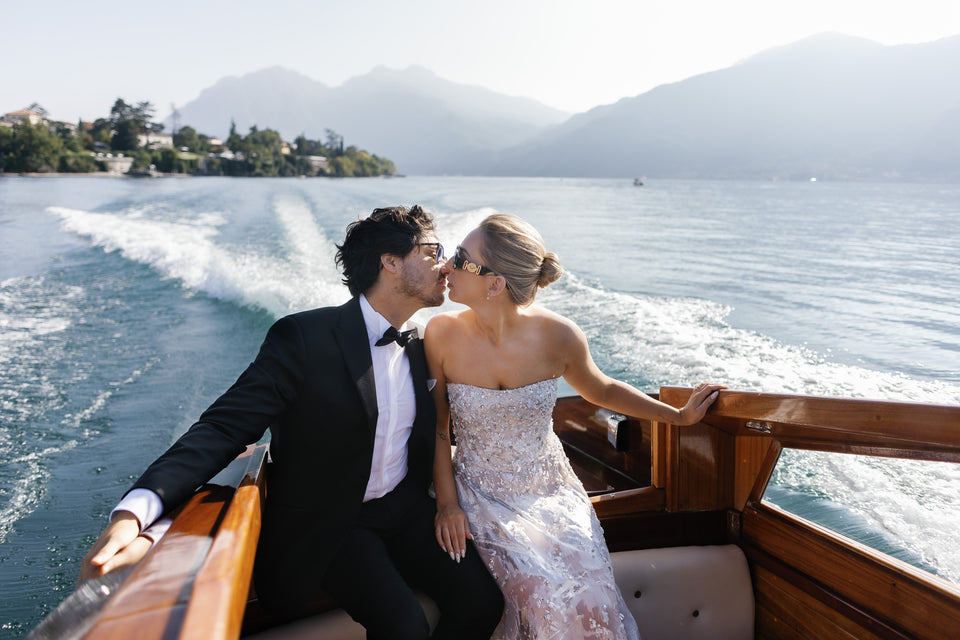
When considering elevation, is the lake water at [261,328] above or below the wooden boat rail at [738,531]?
below

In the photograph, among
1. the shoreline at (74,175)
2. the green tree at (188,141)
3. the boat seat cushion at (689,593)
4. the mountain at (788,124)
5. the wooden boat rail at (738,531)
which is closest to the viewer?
the wooden boat rail at (738,531)

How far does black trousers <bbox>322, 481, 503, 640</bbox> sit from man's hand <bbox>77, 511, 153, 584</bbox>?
2.20 feet

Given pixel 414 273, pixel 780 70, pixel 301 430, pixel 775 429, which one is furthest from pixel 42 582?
pixel 780 70

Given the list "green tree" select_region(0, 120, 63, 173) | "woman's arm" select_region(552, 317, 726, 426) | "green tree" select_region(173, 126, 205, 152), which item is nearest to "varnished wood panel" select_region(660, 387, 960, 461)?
"woman's arm" select_region(552, 317, 726, 426)

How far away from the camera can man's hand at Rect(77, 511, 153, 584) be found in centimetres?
120

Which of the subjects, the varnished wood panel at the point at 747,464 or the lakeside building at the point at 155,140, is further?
the lakeside building at the point at 155,140

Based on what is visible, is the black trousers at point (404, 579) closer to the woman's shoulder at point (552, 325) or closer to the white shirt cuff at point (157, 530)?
the white shirt cuff at point (157, 530)

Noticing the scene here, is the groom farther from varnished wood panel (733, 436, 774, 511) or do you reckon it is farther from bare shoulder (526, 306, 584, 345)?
varnished wood panel (733, 436, 774, 511)

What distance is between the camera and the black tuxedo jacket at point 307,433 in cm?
180

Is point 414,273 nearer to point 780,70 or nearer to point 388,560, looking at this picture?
point 388,560

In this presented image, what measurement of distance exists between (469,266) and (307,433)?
773mm

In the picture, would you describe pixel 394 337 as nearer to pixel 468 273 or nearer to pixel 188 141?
pixel 468 273

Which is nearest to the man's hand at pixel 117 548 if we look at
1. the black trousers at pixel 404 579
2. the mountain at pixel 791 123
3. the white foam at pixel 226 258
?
the black trousers at pixel 404 579

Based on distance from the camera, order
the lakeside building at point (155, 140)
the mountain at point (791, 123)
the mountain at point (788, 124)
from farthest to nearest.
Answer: the lakeside building at point (155, 140) → the mountain at point (791, 123) → the mountain at point (788, 124)
